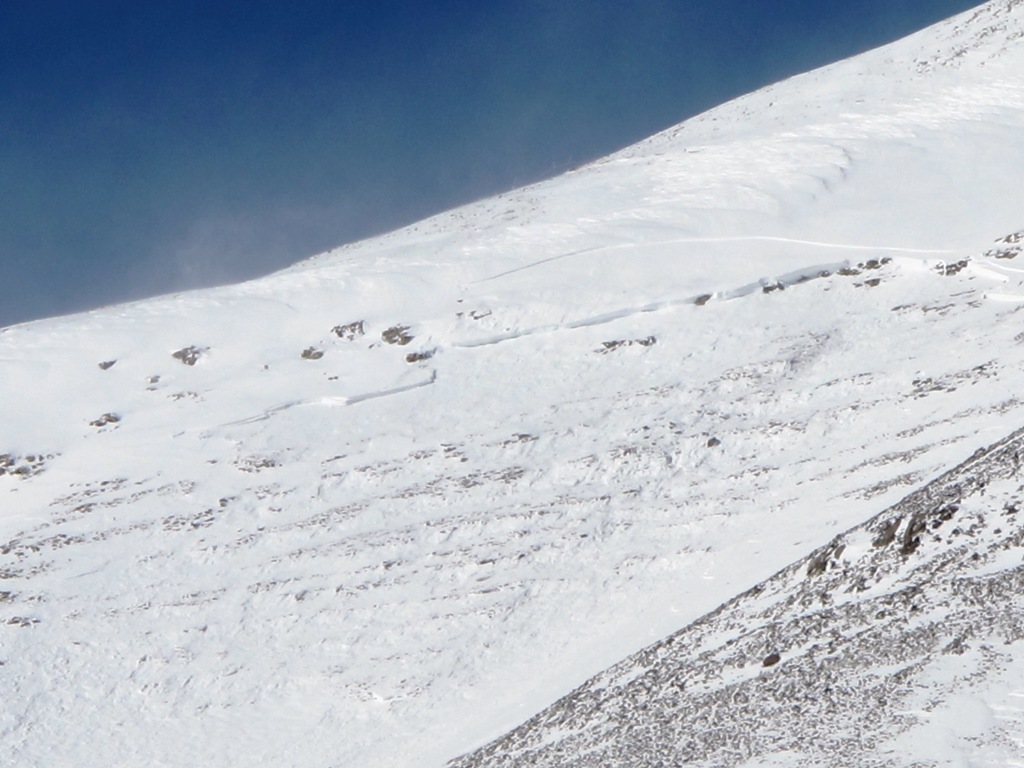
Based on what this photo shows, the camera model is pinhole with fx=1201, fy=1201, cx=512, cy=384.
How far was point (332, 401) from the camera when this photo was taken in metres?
40.6

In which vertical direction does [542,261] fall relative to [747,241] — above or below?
above

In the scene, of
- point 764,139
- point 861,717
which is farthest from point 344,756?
point 764,139

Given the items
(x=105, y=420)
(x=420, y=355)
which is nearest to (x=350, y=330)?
(x=420, y=355)

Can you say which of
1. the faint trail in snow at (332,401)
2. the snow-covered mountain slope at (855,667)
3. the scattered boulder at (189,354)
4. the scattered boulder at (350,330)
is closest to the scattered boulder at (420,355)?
the faint trail in snow at (332,401)

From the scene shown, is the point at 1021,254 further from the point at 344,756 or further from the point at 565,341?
the point at 344,756

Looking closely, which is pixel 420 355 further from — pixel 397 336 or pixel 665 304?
pixel 665 304

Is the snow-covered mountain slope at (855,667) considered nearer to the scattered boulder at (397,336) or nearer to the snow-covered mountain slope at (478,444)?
the snow-covered mountain slope at (478,444)

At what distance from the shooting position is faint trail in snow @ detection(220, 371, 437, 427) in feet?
132

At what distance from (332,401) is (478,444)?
6.78 meters

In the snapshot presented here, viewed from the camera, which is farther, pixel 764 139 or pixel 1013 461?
pixel 764 139

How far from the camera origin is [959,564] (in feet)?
58.8

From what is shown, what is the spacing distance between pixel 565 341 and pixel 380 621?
608 inches

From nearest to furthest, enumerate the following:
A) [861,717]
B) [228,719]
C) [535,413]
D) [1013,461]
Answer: [861,717]
[1013,461]
[228,719]
[535,413]

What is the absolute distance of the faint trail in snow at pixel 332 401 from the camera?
40250 millimetres
